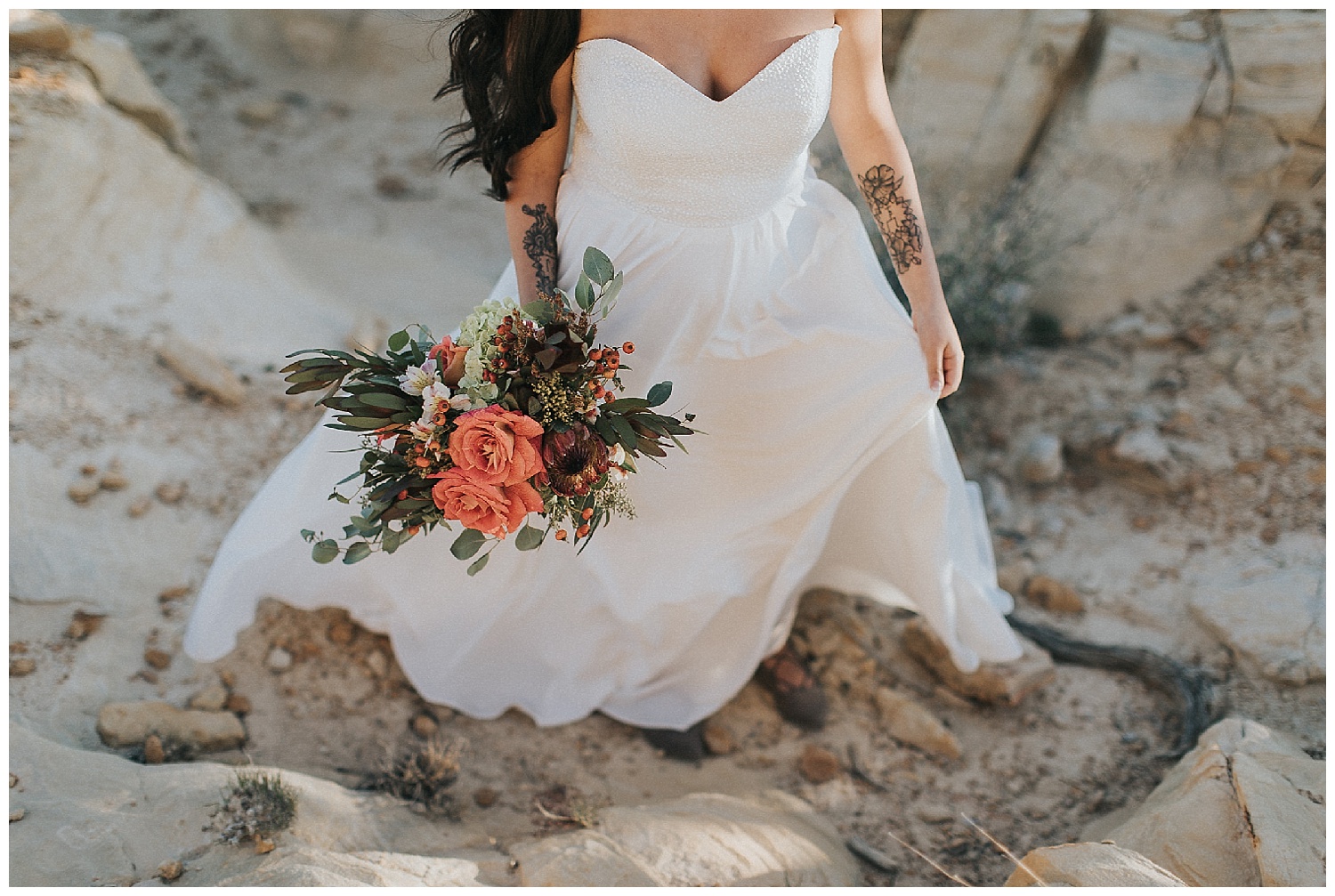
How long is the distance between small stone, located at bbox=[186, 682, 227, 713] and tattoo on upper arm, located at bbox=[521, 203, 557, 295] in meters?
1.44

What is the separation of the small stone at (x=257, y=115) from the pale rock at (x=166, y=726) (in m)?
4.26

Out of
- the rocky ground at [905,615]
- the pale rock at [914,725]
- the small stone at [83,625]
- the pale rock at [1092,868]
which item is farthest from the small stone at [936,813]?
the small stone at [83,625]

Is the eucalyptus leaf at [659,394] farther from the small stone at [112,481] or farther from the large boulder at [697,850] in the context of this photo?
the small stone at [112,481]

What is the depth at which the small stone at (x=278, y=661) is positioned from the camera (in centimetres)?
257

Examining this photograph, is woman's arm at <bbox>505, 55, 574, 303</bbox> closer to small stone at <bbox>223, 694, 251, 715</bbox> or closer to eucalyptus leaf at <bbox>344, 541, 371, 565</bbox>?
eucalyptus leaf at <bbox>344, 541, 371, 565</bbox>

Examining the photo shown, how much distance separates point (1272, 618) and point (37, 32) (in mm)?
4985

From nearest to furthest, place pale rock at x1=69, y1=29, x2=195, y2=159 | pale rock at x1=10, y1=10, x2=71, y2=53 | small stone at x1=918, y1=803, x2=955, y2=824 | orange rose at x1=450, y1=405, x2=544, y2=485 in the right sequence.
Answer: orange rose at x1=450, y1=405, x2=544, y2=485, small stone at x1=918, y1=803, x2=955, y2=824, pale rock at x1=10, y1=10, x2=71, y2=53, pale rock at x1=69, y1=29, x2=195, y2=159

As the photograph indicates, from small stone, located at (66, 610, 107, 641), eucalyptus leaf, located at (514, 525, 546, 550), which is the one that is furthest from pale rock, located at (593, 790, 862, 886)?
small stone, located at (66, 610, 107, 641)

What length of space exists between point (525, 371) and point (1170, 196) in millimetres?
3416

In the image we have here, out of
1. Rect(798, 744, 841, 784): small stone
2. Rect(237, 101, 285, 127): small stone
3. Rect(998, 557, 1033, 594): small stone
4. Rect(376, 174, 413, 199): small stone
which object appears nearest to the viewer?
Rect(798, 744, 841, 784): small stone

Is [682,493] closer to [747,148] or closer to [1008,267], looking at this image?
[747,148]

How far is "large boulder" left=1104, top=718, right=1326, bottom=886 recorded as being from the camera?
1864 mm

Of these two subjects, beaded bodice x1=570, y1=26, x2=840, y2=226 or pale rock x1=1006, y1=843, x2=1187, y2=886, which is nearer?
pale rock x1=1006, y1=843, x2=1187, y2=886

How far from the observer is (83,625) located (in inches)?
→ 99.6
